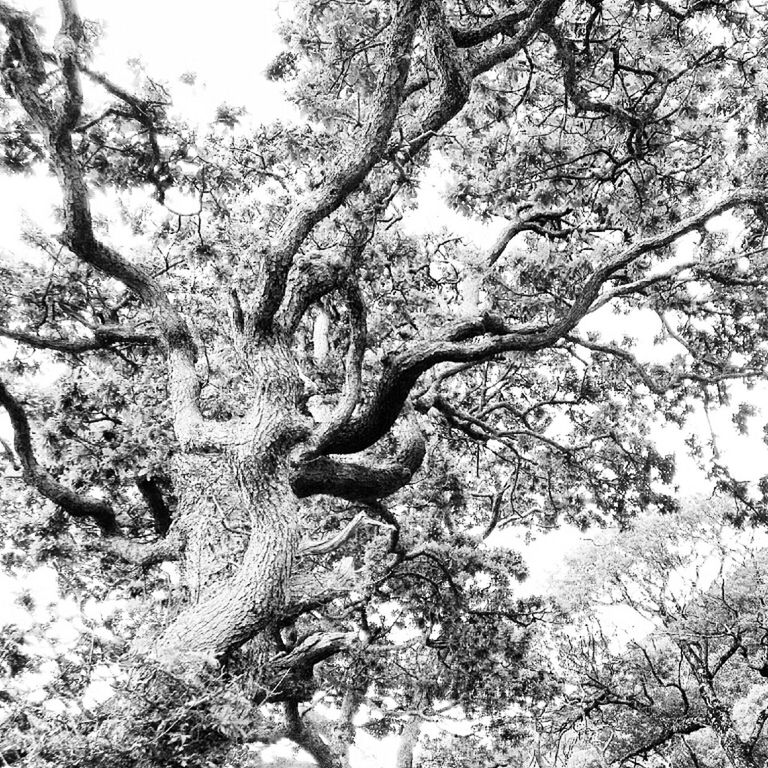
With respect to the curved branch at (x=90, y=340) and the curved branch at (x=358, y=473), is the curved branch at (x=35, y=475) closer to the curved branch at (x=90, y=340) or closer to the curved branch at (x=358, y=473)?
the curved branch at (x=90, y=340)

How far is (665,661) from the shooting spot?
11141mm

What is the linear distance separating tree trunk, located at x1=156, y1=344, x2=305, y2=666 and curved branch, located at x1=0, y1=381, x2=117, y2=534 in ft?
4.65

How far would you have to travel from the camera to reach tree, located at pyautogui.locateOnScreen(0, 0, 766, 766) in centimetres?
466

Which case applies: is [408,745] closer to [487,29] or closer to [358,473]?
[358,473]

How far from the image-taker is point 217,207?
7.52 m

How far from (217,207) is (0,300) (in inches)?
116

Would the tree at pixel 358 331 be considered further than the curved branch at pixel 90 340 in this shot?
No

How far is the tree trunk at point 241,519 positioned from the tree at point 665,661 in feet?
12.0

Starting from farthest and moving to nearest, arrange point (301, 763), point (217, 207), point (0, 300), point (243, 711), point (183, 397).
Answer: point (301, 763) → point (217, 207) → point (0, 300) → point (183, 397) → point (243, 711)

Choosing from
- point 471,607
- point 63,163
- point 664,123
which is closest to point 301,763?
point 471,607

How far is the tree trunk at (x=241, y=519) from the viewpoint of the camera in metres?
3.83

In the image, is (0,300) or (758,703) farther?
(758,703)

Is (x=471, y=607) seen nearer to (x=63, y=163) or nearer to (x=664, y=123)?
(x=664, y=123)

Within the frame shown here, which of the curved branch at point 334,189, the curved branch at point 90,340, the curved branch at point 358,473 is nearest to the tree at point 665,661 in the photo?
the curved branch at point 358,473
